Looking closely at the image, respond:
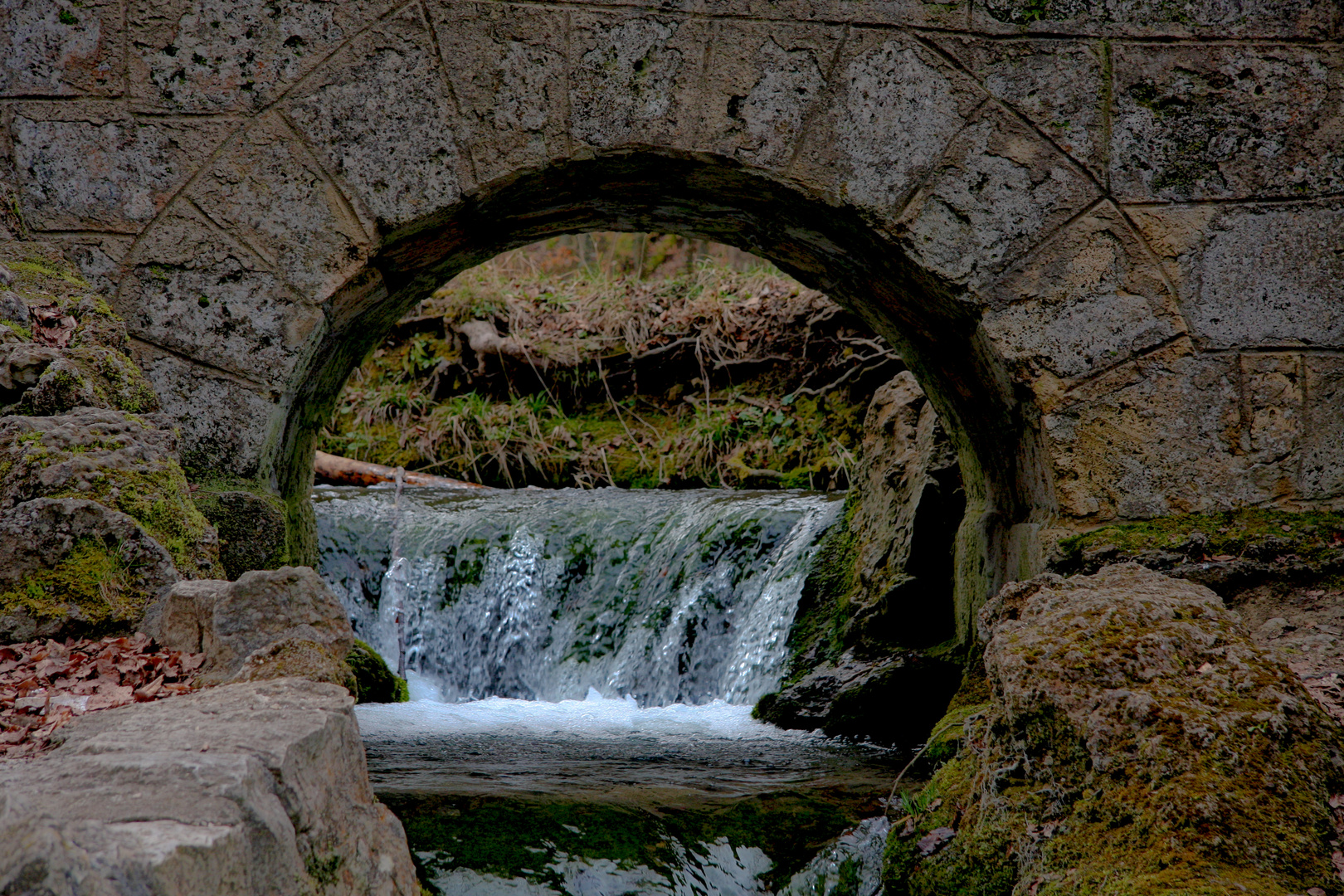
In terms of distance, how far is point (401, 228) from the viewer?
9.85 ft

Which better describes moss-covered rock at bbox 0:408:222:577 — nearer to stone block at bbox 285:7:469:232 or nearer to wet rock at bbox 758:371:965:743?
stone block at bbox 285:7:469:232

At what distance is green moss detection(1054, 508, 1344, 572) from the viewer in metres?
2.81

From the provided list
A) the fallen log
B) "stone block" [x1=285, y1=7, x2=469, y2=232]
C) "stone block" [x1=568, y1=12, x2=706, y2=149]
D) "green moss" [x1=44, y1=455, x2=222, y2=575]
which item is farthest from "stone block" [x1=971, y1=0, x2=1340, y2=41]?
the fallen log

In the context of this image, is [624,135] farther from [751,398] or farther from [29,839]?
[751,398]

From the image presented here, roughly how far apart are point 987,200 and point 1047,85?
39cm

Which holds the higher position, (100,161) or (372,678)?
(100,161)

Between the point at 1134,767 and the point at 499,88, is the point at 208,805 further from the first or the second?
the point at 499,88

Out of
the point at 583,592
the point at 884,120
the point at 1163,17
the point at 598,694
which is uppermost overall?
the point at 1163,17

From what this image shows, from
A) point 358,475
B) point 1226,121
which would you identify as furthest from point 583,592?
point 1226,121

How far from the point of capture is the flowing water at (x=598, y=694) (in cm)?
240

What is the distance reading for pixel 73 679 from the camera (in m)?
1.90

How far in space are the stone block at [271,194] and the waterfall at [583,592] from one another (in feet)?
8.60

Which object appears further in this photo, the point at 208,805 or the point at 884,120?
the point at 884,120

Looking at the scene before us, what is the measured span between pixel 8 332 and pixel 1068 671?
8.45ft
